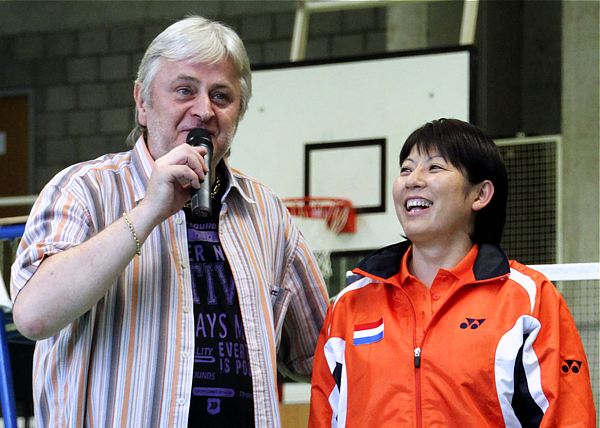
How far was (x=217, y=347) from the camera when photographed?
92.5 inches

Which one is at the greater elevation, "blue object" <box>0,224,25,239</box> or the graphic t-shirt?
"blue object" <box>0,224,25,239</box>

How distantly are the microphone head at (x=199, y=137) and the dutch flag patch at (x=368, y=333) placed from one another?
0.51 metres

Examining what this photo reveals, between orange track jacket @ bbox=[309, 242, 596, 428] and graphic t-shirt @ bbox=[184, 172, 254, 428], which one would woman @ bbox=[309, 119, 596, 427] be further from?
graphic t-shirt @ bbox=[184, 172, 254, 428]

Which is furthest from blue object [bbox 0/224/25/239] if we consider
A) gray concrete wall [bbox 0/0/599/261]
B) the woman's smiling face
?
gray concrete wall [bbox 0/0/599/261]

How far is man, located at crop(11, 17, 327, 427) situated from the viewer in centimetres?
219

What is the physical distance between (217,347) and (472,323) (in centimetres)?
51

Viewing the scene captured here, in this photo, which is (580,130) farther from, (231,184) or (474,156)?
(231,184)

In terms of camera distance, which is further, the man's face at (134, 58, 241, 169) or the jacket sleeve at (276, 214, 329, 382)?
the jacket sleeve at (276, 214, 329, 382)

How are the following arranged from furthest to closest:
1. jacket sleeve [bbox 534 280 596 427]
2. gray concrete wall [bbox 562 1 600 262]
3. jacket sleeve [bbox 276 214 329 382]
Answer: gray concrete wall [bbox 562 1 600 262], jacket sleeve [bbox 276 214 329 382], jacket sleeve [bbox 534 280 596 427]

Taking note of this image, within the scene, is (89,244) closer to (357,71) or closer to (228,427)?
(228,427)

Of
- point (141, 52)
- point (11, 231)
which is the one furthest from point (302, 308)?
point (141, 52)

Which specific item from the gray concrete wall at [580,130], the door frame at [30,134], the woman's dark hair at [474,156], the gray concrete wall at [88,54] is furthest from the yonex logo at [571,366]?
the door frame at [30,134]

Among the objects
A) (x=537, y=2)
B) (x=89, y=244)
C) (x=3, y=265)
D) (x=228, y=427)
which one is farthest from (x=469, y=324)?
(x=537, y=2)

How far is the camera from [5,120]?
10.8 metres
